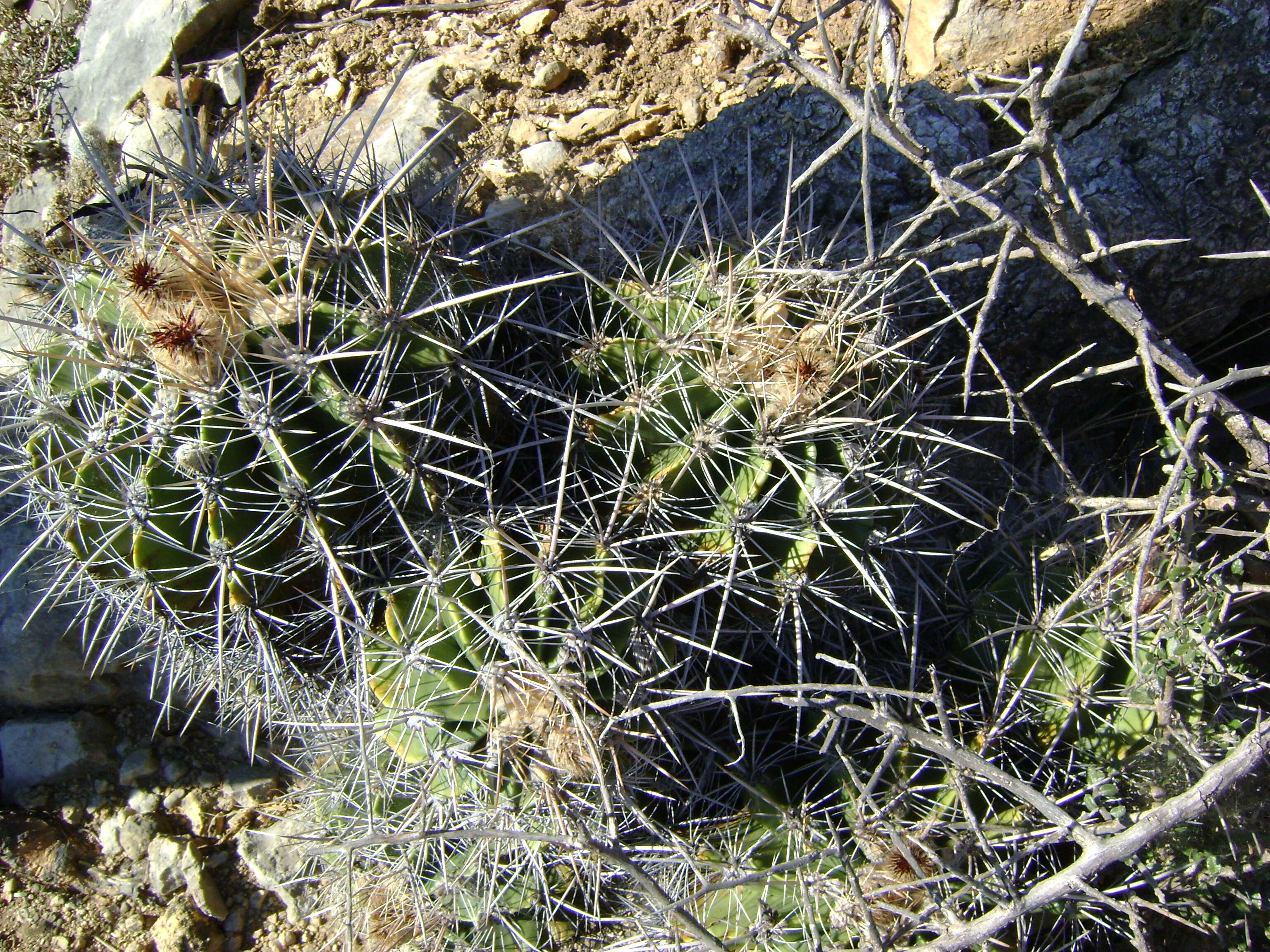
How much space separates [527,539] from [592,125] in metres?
2.05

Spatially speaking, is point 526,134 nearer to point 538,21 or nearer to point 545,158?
point 545,158

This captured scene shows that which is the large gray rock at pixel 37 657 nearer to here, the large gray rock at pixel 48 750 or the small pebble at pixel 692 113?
the large gray rock at pixel 48 750

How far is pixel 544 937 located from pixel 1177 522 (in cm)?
204

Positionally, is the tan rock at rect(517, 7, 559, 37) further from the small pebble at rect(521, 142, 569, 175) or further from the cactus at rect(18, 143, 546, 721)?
the cactus at rect(18, 143, 546, 721)

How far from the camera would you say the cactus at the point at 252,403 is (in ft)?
5.54

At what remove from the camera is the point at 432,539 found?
73.3 inches

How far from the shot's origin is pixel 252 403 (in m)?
1.69

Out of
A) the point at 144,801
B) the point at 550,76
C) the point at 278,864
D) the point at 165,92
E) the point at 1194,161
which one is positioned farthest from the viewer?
the point at 165,92

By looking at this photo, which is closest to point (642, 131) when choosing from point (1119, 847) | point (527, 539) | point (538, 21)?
point (538, 21)

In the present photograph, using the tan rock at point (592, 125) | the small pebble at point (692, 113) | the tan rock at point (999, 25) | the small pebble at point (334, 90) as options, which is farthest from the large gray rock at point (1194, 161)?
the small pebble at point (334, 90)

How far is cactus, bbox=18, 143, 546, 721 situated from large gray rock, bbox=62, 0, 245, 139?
2.41 metres

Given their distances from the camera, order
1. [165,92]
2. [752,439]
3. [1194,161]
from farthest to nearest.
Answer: [165,92] → [1194,161] → [752,439]

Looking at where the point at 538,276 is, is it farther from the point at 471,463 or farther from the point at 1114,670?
the point at 1114,670

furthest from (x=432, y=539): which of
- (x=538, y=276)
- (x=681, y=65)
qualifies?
(x=681, y=65)
